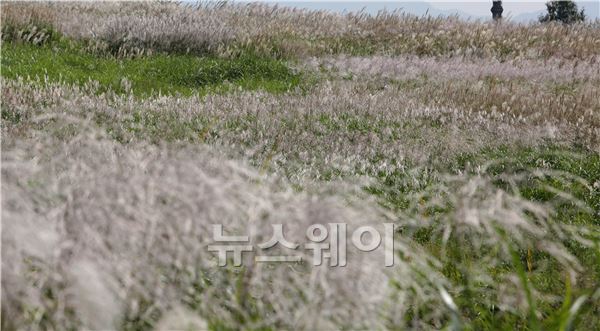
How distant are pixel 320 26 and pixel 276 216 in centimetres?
1603

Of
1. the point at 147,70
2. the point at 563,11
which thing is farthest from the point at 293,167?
the point at 563,11

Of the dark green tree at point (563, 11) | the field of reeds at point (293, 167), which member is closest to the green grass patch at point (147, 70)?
the field of reeds at point (293, 167)

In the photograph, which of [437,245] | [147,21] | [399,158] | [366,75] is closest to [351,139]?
Answer: [399,158]

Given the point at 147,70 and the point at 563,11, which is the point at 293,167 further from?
the point at 563,11

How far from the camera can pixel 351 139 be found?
26.2 feet

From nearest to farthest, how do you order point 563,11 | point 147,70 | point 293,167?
point 293,167, point 147,70, point 563,11

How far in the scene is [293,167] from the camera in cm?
662

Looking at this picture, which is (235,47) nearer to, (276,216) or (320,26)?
(320,26)

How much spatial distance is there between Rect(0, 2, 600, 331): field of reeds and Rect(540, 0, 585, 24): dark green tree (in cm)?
1425

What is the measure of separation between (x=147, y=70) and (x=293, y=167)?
5.72 metres

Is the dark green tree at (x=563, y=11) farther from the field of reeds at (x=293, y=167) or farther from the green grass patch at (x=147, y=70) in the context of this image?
the green grass patch at (x=147, y=70)

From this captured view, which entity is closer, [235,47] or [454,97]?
[454,97]

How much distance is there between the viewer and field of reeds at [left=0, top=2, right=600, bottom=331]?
8.67 ft

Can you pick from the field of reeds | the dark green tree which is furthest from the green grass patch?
the dark green tree
